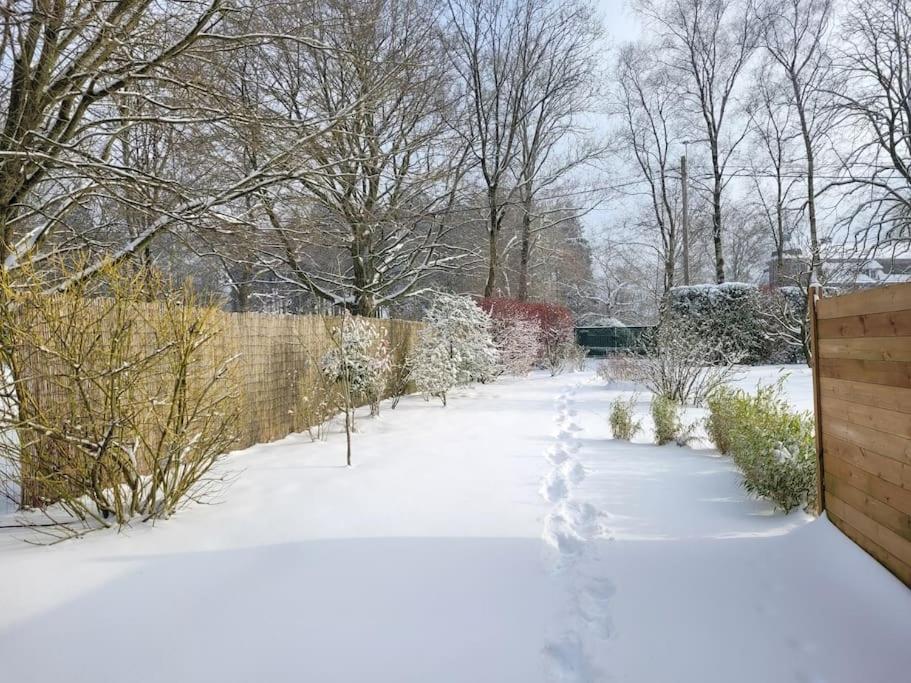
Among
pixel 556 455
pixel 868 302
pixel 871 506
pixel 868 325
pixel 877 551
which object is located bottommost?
pixel 556 455

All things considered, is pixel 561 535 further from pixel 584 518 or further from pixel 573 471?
pixel 573 471

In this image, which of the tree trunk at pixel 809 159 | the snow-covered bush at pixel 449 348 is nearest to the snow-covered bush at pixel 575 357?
the snow-covered bush at pixel 449 348

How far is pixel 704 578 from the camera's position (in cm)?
272

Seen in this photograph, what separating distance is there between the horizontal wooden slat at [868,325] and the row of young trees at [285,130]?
424cm

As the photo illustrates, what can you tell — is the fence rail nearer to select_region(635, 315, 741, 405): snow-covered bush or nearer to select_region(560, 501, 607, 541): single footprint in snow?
select_region(635, 315, 741, 405): snow-covered bush

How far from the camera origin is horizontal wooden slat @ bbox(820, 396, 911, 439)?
2232mm

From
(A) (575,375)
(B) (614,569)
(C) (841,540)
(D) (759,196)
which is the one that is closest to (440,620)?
(B) (614,569)

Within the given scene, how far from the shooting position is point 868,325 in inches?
99.9

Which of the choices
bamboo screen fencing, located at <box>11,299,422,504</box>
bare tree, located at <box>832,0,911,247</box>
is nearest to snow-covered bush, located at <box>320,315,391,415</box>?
bamboo screen fencing, located at <box>11,299,422,504</box>

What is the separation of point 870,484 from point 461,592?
6.71 feet

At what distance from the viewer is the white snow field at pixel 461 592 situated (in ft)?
6.70

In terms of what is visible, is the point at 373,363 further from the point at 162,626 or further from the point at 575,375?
the point at 575,375

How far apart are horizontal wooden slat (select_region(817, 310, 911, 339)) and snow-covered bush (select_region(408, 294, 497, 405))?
6.88 metres

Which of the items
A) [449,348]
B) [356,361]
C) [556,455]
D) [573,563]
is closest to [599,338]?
[449,348]
